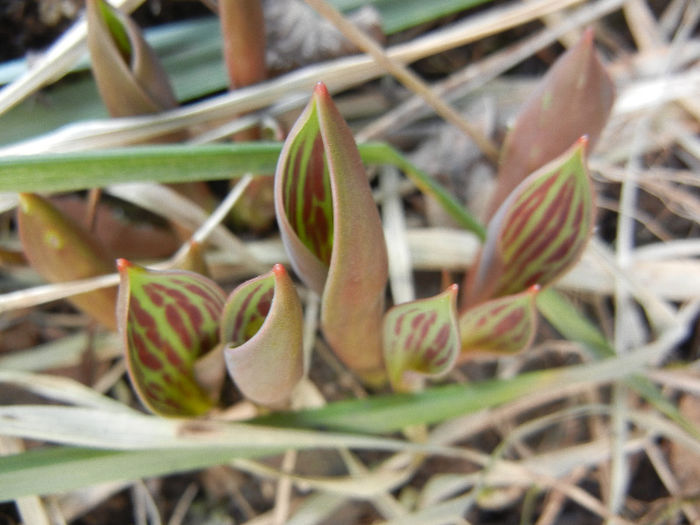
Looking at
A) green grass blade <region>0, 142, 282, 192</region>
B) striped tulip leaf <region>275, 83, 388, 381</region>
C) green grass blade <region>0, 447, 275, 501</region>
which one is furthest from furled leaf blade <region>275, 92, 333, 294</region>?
green grass blade <region>0, 447, 275, 501</region>

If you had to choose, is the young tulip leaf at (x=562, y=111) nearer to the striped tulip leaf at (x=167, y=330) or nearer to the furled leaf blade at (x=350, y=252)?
the furled leaf blade at (x=350, y=252)

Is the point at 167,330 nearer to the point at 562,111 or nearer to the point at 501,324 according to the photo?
the point at 501,324

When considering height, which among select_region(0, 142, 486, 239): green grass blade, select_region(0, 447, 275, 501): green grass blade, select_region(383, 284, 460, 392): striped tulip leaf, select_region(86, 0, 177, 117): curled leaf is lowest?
select_region(0, 447, 275, 501): green grass blade

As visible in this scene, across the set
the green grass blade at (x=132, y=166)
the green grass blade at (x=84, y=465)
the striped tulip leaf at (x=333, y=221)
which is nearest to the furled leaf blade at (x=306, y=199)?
the striped tulip leaf at (x=333, y=221)

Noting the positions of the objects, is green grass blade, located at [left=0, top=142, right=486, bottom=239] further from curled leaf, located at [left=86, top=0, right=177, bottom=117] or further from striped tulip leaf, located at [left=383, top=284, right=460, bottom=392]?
striped tulip leaf, located at [left=383, top=284, right=460, bottom=392]

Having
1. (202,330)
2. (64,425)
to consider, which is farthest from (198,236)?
(64,425)

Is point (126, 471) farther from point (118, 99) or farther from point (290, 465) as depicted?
point (118, 99)

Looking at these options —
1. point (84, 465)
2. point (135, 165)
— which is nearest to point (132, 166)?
point (135, 165)
